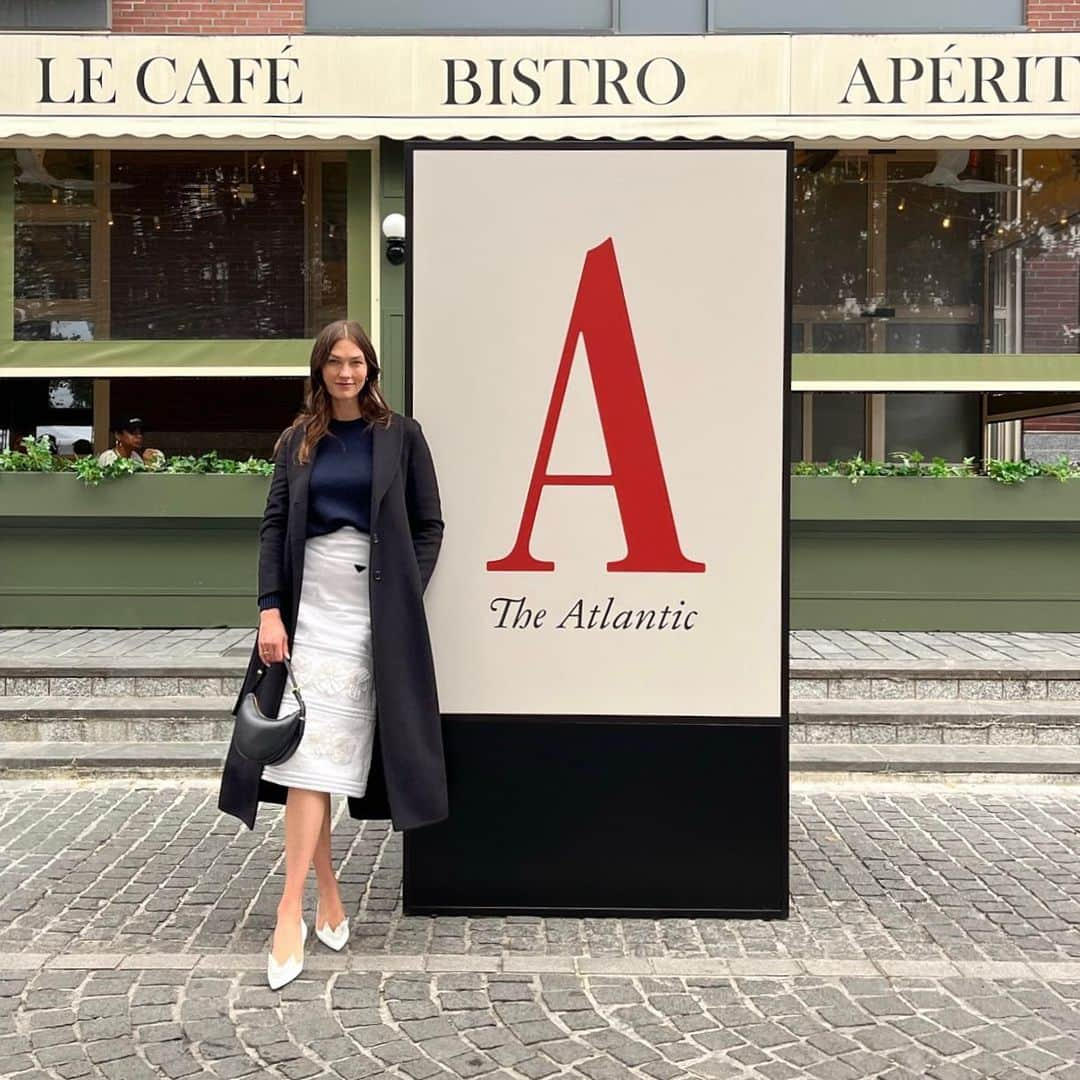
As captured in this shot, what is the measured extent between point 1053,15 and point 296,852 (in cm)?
900

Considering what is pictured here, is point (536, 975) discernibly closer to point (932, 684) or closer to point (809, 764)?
point (809, 764)

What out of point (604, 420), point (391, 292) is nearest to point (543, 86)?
point (391, 292)

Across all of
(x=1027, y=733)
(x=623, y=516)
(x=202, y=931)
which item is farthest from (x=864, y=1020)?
(x=1027, y=733)

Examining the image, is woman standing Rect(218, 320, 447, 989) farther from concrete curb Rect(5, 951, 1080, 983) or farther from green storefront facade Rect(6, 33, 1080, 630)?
green storefront facade Rect(6, 33, 1080, 630)

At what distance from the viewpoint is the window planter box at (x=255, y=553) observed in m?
7.73

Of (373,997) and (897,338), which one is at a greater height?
(897,338)

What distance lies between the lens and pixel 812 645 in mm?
7152

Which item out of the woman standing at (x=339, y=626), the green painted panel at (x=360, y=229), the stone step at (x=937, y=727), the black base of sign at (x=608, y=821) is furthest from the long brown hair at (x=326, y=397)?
the green painted panel at (x=360, y=229)

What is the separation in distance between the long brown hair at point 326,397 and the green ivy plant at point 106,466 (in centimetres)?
461

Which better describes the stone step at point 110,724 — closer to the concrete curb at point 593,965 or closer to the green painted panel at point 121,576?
the green painted panel at point 121,576

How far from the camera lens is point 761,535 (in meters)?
3.64

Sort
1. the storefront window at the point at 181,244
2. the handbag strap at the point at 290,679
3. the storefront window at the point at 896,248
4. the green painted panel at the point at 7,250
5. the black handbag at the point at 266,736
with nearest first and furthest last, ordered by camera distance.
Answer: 1. the black handbag at the point at 266,736
2. the handbag strap at the point at 290,679
3. the green painted panel at the point at 7,250
4. the storefront window at the point at 181,244
5. the storefront window at the point at 896,248

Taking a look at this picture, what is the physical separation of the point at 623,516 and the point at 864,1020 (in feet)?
5.65

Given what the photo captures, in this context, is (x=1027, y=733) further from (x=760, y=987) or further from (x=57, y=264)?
(x=57, y=264)
